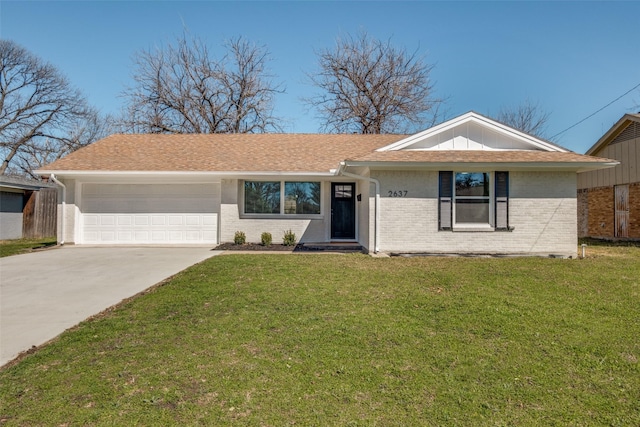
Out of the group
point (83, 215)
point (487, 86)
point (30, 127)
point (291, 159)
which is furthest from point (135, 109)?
point (487, 86)

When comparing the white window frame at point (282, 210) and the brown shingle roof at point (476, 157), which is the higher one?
the brown shingle roof at point (476, 157)

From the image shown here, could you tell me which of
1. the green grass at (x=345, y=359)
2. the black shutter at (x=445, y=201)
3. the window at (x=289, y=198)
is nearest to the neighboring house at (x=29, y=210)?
Answer: the window at (x=289, y=198)

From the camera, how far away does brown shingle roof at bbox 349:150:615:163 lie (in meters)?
9.24

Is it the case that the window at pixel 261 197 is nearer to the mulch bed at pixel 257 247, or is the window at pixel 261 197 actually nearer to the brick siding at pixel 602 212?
the mulch bed at pixel 257 247

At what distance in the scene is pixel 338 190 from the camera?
43.1ft

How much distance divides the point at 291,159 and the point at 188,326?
378 inches

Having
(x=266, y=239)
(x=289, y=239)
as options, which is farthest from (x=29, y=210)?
(x=289, y=239)

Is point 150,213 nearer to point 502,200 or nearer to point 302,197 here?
point 302,197

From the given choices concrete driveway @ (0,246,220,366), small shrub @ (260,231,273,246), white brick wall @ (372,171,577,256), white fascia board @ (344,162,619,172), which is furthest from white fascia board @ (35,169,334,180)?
white brick wall @ (372,171,577,256)

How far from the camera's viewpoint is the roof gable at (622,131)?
14.5m

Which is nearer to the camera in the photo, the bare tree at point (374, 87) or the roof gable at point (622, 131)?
the roof gable at point (622, 131)

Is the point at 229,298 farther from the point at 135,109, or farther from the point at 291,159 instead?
the point at 135,109

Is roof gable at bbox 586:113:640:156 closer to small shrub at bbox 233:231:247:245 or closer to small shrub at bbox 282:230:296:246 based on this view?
small shrub at bbox 282:230:296:246

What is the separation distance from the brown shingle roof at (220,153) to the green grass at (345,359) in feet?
23.8
